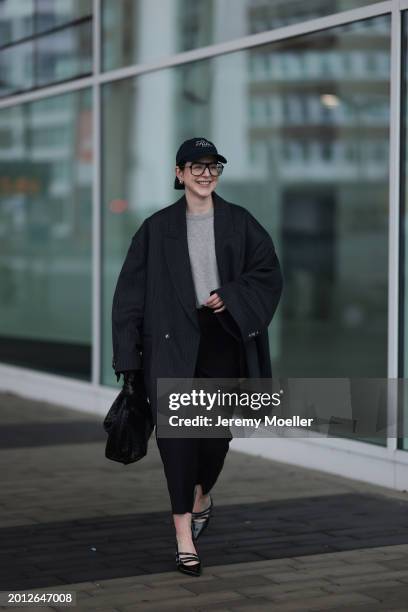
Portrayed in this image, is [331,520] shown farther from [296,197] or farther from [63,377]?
[296,197]

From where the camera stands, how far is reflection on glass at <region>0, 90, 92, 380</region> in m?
11.4

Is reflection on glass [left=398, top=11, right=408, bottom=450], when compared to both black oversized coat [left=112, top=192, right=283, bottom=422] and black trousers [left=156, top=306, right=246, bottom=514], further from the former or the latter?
black trousers [left=156, top=306, right=246, bottom=514]

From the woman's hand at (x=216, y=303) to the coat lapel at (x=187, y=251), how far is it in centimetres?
9

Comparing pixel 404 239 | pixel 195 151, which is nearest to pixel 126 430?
pixel 195 151

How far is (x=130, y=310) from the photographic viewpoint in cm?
548

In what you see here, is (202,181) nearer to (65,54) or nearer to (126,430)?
(126,430)

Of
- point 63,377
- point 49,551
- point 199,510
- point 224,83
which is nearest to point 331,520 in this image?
point 199,510

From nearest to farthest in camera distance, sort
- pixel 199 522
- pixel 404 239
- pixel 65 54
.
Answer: pixel 199 522 < pixel 404 239 < pixel 65 54

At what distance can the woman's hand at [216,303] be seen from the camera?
17.4 feet

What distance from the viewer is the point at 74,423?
10133mm

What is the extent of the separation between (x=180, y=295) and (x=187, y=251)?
20cm

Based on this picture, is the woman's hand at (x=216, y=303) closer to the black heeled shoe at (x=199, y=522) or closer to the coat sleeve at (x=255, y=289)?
the coat sleeve at (x=255, y=289)

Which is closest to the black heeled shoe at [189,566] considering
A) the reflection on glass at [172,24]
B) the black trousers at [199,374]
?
the black trousers at [199,374]

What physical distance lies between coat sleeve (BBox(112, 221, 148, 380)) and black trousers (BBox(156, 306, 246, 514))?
0.89ft
